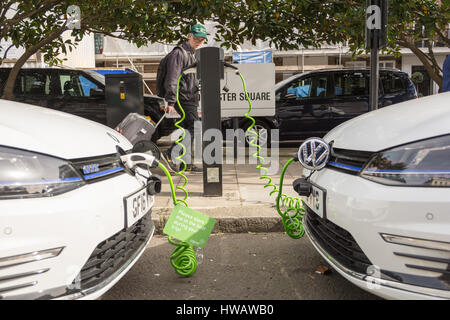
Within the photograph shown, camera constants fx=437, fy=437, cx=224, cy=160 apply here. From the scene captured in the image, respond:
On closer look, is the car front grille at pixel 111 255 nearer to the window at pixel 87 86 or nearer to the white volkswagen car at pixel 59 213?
the white volkswagen car at pixel 59 213

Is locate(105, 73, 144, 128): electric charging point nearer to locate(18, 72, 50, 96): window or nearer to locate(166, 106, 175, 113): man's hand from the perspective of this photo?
locate(166, 106, 175, 113): man's hand

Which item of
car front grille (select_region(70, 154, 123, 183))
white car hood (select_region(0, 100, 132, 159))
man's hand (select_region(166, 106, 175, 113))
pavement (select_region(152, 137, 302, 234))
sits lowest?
pavement (select_region(152, 137, 302, 234))

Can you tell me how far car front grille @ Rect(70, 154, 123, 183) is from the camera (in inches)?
83.4

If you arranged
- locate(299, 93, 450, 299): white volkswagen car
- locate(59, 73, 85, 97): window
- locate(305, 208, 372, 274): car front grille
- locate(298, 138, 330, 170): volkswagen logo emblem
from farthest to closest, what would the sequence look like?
locate(59, 73, 85, 97): window, locate(298, 138, 330, 170): volkswagen logo emblem, locate(305, 208, 372, 274): car front grille, locate(299, 93, 450, 299): white volkswagen car

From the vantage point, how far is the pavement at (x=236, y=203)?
3.99 meters

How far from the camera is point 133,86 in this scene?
6199 mm

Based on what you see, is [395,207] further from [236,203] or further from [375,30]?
[375,30]

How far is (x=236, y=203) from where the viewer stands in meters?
4.47

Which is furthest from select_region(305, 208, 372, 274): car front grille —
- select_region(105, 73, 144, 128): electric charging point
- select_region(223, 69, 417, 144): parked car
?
select_region(223, 69, 417, 144): parked car

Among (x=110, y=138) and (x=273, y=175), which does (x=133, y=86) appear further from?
(x=110, y=138)

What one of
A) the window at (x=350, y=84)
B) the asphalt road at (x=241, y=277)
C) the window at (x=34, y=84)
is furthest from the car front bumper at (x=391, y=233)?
the window at (x=34, y=84)

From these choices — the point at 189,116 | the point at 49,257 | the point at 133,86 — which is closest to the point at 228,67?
the point at 189,116

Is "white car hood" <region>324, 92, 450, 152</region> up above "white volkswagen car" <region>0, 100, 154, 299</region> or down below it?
above
